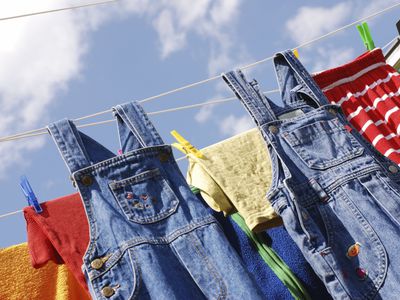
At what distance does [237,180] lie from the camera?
4.95 ft

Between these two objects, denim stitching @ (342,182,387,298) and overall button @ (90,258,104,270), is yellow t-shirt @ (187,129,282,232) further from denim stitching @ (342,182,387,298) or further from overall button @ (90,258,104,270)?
overall button @ (90,258,104,270)

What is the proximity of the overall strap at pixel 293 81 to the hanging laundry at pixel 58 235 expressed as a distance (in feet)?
2.31

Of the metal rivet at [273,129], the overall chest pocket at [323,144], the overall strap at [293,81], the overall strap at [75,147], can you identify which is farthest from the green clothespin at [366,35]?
the overall strap at [75,147]

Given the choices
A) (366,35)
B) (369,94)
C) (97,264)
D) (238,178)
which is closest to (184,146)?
(238,178)

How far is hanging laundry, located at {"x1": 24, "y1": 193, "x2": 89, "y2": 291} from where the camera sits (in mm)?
1281

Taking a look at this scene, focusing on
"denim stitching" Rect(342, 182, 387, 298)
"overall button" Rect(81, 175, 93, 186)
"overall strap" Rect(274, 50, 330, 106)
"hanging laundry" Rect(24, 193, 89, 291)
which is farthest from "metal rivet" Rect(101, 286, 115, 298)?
"overall strap" Rect(274, 50, 330, 106)

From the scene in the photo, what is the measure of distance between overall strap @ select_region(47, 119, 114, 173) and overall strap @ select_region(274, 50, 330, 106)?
575 mm

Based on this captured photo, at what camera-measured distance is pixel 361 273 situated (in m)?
1.22

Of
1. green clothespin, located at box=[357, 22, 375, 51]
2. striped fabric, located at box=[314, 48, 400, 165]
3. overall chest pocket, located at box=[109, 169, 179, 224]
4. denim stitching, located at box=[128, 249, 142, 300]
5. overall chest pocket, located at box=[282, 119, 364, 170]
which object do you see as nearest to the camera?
denim stitching, located at box=[128, 249, 142, 300]

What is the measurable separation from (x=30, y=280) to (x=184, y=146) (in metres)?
0.58

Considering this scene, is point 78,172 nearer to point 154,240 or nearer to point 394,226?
point 154,240

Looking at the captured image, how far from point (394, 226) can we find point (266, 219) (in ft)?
1.05

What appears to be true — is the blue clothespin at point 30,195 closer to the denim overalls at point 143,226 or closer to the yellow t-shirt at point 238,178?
the denim overalls at point 143,226

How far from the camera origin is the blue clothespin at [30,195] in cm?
136
